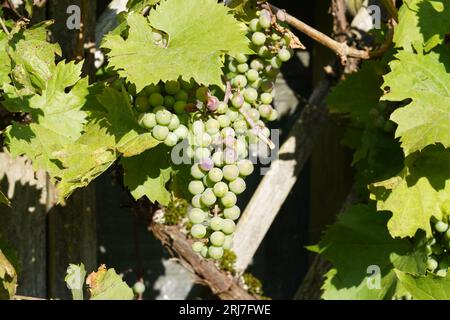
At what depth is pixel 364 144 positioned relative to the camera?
1487 millimetres

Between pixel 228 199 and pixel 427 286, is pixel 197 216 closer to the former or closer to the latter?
pixel 228 199

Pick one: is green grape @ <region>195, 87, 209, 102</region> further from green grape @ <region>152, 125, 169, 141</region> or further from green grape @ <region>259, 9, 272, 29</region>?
green grape @ <region>259, 9, 272, 29</region>

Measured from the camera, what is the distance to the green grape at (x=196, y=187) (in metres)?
1.12

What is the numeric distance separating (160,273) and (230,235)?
1002mm

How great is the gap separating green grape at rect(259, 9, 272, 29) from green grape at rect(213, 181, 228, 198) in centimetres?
29

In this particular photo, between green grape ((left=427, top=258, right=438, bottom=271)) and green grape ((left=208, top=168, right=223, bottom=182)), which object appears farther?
green grape ((left=427, top=258, right=438, bottom=271))

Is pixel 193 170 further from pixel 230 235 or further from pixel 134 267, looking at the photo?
pixel 134 267

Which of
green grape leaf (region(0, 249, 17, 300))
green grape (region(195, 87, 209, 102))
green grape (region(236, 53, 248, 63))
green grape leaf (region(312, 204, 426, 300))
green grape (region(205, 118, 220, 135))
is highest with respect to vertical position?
green grape (region(195, 87, 209, 102))

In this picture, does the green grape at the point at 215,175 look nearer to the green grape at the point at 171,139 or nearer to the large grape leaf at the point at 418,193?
the green grape at the point at 171,139

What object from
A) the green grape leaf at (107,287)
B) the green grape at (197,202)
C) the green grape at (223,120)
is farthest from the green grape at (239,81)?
the green grape leaf at (107,287)

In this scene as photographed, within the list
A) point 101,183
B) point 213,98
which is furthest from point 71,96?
point 101,183

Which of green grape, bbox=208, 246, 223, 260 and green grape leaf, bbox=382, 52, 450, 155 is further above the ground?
green grape leaf, bbox=382, 52, 450, 155

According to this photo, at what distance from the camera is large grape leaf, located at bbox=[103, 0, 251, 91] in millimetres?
998

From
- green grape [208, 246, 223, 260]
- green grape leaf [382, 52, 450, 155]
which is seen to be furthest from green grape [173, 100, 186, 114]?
green grape leaf [382, 52, 450, 155]
